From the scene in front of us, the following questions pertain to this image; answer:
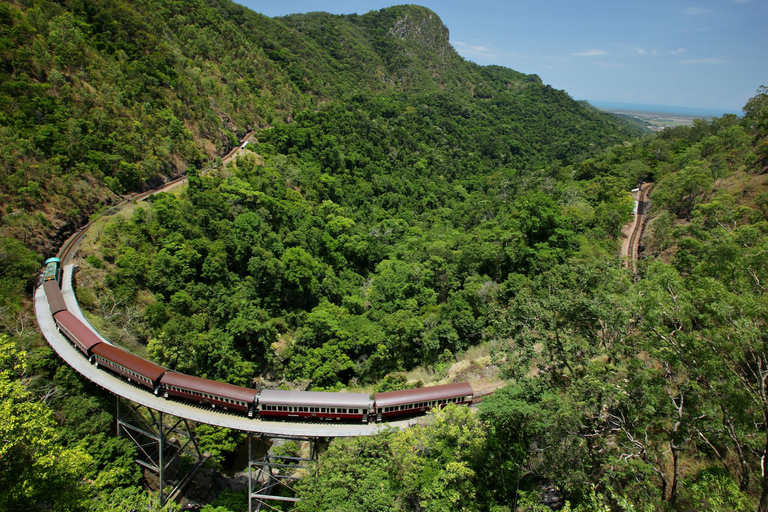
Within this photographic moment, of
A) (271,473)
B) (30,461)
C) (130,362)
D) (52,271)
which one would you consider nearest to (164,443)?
(130,362)

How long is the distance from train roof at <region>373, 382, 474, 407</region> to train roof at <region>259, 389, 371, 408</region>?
1093 mm

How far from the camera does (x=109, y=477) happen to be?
22.1 m

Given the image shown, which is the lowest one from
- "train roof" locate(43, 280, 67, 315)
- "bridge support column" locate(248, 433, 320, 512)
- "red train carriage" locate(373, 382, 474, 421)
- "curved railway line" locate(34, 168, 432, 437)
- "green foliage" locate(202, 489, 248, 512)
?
"green foliage" locate(202, 489, 248, 512)

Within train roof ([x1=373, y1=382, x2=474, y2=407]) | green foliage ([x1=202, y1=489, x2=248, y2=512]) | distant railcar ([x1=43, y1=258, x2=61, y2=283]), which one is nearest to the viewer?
train roof ([x1=373, y1=382, x2=474, y2=407])

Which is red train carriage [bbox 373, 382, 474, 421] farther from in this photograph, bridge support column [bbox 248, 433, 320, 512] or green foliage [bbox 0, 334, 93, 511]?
green foliage [bbox 0, 334, 93, 511]

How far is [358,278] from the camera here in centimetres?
5597

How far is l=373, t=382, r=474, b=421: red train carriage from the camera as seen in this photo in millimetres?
24266

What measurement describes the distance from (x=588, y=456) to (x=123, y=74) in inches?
2968

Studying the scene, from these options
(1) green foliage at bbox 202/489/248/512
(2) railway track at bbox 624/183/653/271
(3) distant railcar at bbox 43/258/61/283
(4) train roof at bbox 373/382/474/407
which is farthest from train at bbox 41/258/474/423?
(2) railway track at bbox 624/183/653/271

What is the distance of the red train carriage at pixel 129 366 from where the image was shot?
25.9m

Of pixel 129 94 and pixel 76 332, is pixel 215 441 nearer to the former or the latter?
pixel 76 332

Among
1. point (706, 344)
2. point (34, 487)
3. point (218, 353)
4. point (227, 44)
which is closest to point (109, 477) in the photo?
point (34, 487)

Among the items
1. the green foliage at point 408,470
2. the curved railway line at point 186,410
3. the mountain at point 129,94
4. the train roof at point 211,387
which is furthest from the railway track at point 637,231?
the mountain at point 129,94

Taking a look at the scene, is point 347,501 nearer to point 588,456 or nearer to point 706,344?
point 588,456
